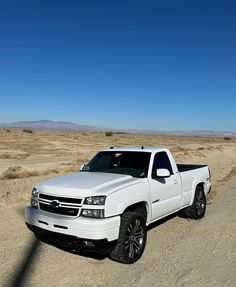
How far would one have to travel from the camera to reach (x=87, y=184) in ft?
19.9

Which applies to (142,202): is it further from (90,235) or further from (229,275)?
(229,275)

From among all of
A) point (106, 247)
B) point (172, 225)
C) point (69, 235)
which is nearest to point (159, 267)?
point (106, 247)

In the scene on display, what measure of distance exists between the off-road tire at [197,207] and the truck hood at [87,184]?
8.52 feet

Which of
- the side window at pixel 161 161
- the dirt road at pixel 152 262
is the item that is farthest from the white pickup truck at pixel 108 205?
the dirt road at pixel 152 262

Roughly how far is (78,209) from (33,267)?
1102 mm

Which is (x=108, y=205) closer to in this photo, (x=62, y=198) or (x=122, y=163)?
(x=62, y=198)

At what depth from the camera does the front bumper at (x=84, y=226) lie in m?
5.39

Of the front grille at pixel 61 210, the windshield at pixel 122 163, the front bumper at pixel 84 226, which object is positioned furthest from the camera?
the windshield at pixel 122 163

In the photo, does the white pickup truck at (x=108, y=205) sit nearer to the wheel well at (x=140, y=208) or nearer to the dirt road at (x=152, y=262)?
the wheel well at (x=140, y=208)

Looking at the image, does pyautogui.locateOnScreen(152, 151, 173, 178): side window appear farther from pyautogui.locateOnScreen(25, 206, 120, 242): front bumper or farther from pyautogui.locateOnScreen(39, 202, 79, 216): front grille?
pyautogui.locateOnScreen(39, 202, 79, 216): front grille

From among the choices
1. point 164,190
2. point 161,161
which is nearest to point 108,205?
point 164,190

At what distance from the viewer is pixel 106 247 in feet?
17.9

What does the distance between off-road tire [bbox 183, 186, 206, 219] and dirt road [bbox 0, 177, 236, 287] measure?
463mm

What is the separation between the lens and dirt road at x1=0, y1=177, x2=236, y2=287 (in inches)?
208
